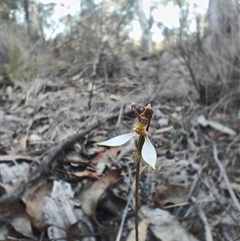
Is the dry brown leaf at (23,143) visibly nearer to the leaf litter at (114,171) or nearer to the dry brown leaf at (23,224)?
the leaf litter at (114,171)

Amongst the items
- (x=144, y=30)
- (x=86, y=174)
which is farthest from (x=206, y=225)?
(x=144, y=30)

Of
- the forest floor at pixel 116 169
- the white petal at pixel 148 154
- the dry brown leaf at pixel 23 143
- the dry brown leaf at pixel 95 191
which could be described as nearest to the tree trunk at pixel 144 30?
the forest floor at pixel 116 169

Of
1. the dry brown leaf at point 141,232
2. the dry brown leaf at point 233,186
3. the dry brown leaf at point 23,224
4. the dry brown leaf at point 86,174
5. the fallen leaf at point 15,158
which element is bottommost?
the dry brown leaf at point 233,186

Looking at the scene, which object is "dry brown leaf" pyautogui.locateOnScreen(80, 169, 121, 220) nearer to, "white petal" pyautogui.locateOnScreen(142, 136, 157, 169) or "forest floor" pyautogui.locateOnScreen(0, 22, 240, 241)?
"forest floor" pyautogui.locateOnScreen(0, 22, 240, 241)

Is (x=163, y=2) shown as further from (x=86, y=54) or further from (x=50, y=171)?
(x=50, y=171)

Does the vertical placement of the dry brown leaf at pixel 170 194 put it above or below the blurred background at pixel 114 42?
below

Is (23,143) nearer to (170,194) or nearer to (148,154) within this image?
(170,194)

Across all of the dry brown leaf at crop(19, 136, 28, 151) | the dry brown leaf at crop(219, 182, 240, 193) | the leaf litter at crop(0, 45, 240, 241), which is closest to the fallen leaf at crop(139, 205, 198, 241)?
the leaf litter at crop(0, 45, 240, 241)
